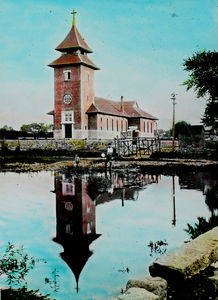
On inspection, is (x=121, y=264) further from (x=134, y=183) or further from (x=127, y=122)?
(x=127, y=122)

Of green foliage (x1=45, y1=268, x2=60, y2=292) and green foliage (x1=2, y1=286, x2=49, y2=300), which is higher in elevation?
green foliage (x1=2, y1=286, x2=49, y2=300)

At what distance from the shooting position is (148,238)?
4.95 metres

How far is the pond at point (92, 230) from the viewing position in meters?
3.71

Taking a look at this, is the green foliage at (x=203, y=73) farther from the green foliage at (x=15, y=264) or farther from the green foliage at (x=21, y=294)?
the green foliage at (x=21, y=294)

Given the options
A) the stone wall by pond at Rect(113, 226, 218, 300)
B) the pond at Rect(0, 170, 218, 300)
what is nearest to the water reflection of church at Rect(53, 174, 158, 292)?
the pond at Rect(0, 170, 218, 300)

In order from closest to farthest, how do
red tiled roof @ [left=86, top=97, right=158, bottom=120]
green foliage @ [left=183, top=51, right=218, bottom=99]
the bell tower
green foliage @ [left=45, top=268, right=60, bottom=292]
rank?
green foliage @ [left=45, top=268, right=60, bottom=292] < green foliage @ [left=183, top=51, right=218, bottom=99] < the bell tower < red tiled roof @ [left=86, top=97, right=158, bottom=120]

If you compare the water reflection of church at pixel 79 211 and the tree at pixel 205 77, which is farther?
the tree at pixel 205 77

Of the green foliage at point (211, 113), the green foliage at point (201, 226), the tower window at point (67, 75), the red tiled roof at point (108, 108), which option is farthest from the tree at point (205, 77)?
the tower window at point (67, 75)

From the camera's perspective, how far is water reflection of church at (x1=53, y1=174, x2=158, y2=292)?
431 centimetres

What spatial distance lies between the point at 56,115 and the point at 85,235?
89.2ft

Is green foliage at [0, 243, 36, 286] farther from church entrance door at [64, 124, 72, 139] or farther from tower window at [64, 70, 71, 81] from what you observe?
church entrance door at [64, 124, 72, 139]

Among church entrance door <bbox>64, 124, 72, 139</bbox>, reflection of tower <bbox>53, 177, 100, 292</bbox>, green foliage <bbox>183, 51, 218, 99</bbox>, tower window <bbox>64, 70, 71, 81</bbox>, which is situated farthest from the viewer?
church entrance door <bbox>64, 124, 72, 139</bbox>

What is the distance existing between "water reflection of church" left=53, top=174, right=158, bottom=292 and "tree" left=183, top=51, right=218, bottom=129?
9.29ft

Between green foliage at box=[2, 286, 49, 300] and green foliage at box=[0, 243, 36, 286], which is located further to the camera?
green foliage at box=[0, 243, 36, 286]
